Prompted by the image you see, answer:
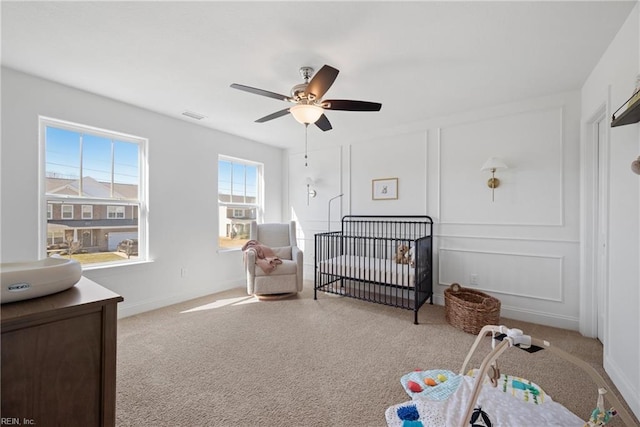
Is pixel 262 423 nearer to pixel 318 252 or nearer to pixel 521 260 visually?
pixel 318 252

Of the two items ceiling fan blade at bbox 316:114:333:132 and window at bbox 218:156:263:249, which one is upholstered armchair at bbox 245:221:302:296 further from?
ceiling fan blade at bbox 316:114:333:132

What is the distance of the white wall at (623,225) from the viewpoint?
162 cm

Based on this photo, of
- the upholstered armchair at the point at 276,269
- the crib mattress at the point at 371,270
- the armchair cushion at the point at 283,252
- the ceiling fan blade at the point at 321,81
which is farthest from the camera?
the armchair cushion at the point at 283,252

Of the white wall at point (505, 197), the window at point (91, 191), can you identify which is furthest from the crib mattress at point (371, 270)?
the window at point (91, 191)

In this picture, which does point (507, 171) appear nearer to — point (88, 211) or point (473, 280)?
point (473, 280)

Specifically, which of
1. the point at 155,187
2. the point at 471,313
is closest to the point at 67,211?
the point at 155,187

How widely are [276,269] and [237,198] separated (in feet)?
4.91

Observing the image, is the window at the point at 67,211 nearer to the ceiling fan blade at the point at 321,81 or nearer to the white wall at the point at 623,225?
the ceiling fan blade at the point at 321,81

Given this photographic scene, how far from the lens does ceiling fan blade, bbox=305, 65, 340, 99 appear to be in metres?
1.79

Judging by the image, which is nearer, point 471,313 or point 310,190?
point 471,313

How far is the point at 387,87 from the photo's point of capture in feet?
8.69

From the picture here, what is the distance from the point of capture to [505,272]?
3053 millimetres

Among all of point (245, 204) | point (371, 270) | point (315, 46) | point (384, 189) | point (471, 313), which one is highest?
point (315, 46)

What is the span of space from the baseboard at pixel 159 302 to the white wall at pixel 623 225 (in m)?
4.09
